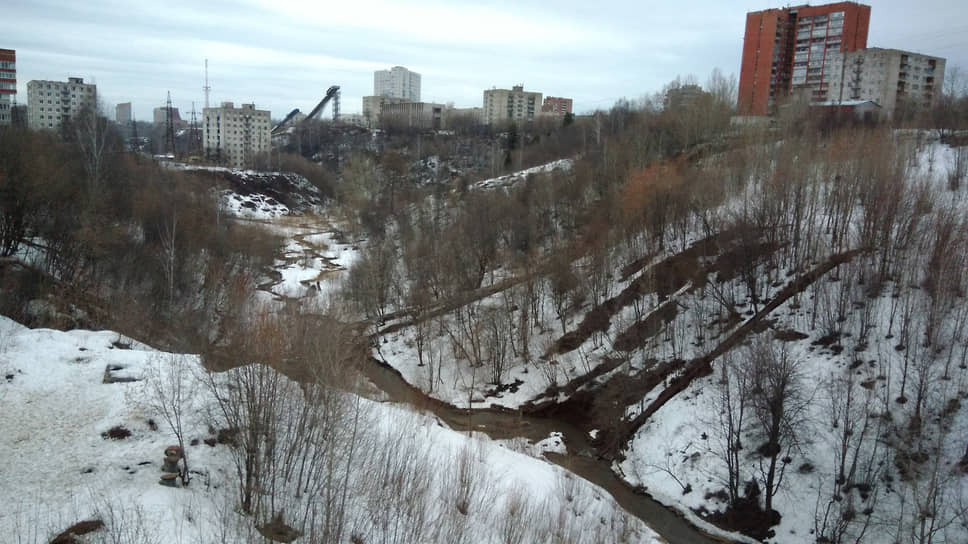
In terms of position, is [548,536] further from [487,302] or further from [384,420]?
[487,302]

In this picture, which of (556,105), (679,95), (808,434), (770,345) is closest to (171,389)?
(770,345)

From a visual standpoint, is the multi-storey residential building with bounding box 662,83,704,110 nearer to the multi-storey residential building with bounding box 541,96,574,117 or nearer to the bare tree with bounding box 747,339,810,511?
the bare tree with bounding box 747,339,810,511

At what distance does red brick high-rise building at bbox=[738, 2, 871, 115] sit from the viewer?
A: 203ft

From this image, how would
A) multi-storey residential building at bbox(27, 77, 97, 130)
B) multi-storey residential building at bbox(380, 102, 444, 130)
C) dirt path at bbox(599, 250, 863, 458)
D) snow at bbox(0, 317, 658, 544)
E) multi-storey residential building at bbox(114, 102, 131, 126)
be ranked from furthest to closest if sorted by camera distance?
multi-storey residential building at bbox(114, 102, 131, 126), multi-storey residential building at bbox(380, 102, 444, 130), multi-storey residential building at bbox(27, 77, 97, 130), dirt path at bbox(599, 250, 863, 458), snow at bbox(0, 317, 658, 544)

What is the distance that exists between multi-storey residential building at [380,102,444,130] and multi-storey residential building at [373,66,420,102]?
54.6 metres

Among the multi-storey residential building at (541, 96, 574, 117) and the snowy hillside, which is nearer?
the snowy hillside

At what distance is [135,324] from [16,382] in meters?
8.08

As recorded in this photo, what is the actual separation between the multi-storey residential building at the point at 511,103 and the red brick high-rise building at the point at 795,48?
5925 cm

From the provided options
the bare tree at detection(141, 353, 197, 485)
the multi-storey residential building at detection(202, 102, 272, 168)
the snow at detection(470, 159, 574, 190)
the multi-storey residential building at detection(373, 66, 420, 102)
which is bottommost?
the bare tree at detection(141, 353, 197, 485)

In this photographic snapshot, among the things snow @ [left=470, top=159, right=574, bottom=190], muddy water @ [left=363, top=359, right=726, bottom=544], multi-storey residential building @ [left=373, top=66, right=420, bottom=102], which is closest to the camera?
muddy water @ [left=363, top=359, right=726, bottom=544]

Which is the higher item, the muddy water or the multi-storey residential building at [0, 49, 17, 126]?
the multi-storey residential building at [0, 49, 17, 126]

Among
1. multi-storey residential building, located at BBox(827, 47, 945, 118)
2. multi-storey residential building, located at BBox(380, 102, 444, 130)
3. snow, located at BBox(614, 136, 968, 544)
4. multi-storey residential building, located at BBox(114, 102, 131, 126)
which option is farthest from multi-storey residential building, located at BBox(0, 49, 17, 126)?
multi-storey residential building, located at BBox(114, 102, 131, 126)

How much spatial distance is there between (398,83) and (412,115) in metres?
66.1

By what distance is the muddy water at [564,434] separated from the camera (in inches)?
754
